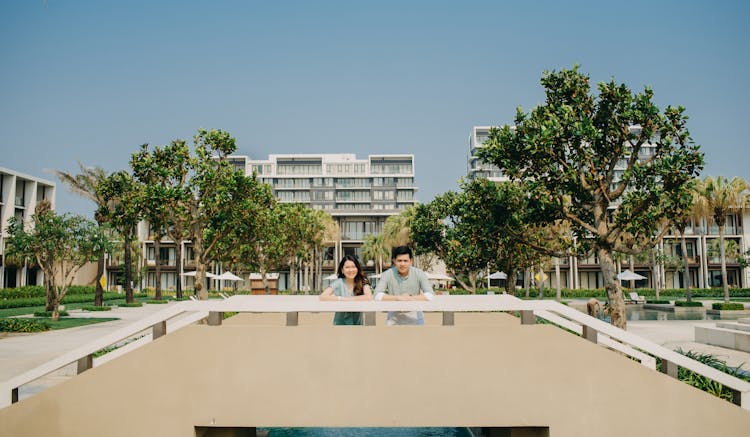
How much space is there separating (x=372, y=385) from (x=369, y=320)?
32.4 inches

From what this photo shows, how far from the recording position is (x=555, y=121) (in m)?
13.7

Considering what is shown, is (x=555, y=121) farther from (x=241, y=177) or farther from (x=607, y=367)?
(x=241, y=177)

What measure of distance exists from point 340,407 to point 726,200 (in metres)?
44.3

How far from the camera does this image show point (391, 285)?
6.54 metres

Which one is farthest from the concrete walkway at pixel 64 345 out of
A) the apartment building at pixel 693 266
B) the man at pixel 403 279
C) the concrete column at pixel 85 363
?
the apartment building at pixel 693 266

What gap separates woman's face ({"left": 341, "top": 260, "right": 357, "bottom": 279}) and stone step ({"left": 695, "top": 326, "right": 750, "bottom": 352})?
1470 cm

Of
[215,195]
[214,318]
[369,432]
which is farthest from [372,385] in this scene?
[215,195]

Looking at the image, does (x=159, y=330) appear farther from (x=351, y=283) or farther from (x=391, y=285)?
(x=391, y=285)

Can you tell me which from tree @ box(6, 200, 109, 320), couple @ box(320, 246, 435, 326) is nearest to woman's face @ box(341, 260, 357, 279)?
couple @ box(320, 246, 435, 326)

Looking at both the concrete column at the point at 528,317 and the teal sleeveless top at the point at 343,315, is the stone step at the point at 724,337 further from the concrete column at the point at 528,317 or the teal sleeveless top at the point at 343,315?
the teal sleeveless top at the point at 343,315

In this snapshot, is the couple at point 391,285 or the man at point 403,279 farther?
the man at point 403,279

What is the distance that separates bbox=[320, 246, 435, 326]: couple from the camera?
20.1 feet

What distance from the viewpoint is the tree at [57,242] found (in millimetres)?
26234

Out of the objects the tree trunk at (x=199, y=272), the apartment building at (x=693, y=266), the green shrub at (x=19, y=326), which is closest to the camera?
the green shrub at (x=19, y=326)
